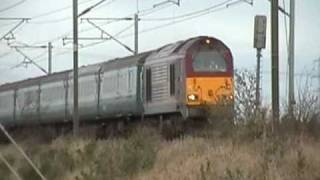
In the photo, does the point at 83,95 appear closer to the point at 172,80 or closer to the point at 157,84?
the point at 157,84

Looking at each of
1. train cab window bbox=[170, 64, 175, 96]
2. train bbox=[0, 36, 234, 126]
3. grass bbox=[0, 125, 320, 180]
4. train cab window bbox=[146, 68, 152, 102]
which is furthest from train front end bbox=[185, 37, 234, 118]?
grass bbox=[0, 125, 320, 180]

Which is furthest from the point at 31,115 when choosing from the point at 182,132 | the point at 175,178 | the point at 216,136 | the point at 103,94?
the point at 175,178

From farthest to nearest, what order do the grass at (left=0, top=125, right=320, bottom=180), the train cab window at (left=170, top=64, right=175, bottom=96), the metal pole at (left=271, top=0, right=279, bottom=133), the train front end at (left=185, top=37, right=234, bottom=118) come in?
the train cab window at (left=170, top=64, right=175, bottom=96) → the train front end at (left=185, top=37, right=234, bottom=118) → the metal pole at (left=271, top=0, right=279, bottom=133) → the grass at (left=0, top=125, right=320, bottom=180)

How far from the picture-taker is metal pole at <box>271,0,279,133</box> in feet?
56.9

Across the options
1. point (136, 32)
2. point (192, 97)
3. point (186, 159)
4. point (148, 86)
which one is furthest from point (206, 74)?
point (136, 32)

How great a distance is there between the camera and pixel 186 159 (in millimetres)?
18812

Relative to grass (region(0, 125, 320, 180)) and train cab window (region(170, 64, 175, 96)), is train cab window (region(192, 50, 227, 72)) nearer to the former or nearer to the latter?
train cab window (region(170, 64, 175, 96))

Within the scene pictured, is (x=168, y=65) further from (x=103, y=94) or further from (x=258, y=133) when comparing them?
(x=258, y=133)

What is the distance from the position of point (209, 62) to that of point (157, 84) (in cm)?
221

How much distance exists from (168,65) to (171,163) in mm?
11170

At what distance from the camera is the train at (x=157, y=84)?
28688mm

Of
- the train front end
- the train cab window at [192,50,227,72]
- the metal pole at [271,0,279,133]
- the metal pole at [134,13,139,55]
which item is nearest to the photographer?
the metal pole at [271,0,279,133]

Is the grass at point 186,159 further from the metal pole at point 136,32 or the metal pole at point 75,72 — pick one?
the metal pole at point 136,32

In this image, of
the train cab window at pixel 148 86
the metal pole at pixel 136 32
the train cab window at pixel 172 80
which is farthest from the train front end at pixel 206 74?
the metal pole at pixel 136 32
